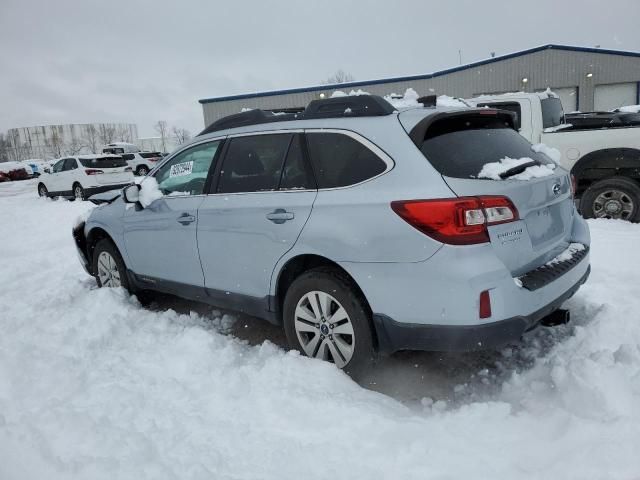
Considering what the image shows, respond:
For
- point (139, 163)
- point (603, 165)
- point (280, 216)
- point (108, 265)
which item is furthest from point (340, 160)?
point (139, 163)

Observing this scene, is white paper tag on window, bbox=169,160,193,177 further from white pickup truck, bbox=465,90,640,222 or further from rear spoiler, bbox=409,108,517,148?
white pickup truck, bbox=465,90,640,222

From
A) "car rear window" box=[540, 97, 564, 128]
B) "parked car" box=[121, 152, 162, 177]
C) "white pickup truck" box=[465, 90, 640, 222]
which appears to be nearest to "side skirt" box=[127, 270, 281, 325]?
"white pickup truck" box=[465, 90, 640, 222]

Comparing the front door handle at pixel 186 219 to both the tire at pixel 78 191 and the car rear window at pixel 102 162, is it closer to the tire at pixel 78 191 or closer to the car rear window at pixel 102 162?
the car rear window at pixel 102 162

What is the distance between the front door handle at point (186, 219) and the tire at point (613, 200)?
561 centimetres

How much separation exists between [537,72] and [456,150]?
2875cm

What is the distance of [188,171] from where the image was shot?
419 cm

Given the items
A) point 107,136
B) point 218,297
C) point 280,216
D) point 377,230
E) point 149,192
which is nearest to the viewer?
point 377,230

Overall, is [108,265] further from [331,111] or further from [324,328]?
[331,111]

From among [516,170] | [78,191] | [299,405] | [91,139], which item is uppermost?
[91,139]

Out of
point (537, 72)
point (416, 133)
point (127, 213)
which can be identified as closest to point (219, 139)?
point (127, 213)

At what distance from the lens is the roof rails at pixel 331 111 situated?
10.0 feet

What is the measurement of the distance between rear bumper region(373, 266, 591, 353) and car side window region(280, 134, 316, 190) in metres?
1.02

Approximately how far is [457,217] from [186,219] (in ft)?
7.70

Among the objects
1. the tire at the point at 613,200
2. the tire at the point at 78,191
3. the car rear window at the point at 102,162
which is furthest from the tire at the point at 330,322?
the tire at the point at 78,191
